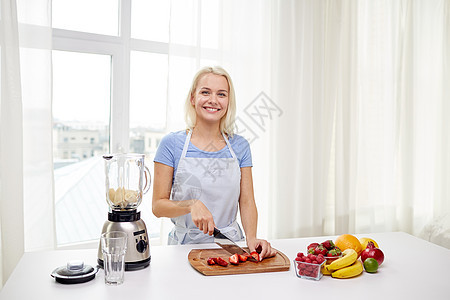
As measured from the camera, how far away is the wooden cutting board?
57.2 inches

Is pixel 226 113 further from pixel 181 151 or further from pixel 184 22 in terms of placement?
pixel 184 22

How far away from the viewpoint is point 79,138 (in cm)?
281

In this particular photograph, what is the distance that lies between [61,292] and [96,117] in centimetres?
173

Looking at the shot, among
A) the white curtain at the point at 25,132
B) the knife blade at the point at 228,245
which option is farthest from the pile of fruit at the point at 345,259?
the white curtain at the point at 25,132

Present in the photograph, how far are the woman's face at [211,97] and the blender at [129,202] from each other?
19.9 inches

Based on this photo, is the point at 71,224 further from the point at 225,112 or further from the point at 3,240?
the point at 225,112

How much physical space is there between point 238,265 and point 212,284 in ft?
0.58

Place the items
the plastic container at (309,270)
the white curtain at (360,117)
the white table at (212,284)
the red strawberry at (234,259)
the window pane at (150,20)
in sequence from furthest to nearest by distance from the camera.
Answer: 1. the white curtain at (360,117)
2. the window pane at (150,20)
3. the red strawberry at (234,259)
4. the plastic container at (309,270)
5. the white table at (212,284)

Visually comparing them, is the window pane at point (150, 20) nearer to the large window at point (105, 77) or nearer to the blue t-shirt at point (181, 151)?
the large window at point (105, 77)

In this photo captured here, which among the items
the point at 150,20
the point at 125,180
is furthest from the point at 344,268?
the point at 150,20

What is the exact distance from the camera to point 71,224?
2783mm

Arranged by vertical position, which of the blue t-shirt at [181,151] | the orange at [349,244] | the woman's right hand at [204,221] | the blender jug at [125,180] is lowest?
the orange at [349,244]

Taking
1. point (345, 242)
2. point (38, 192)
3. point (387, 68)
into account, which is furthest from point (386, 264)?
point (387, 68)

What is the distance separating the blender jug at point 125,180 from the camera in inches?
58.5
